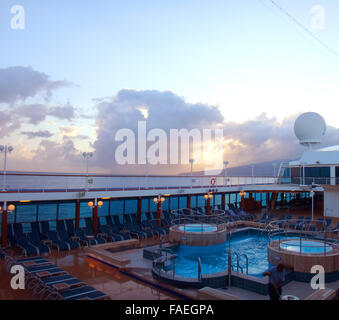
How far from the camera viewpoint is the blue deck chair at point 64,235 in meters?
10.5

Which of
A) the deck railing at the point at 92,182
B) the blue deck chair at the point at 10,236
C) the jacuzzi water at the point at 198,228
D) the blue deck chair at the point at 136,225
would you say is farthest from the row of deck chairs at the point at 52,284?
the jacuzzi water at the point at 198,228

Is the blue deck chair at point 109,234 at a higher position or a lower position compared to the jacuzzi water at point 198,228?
lower

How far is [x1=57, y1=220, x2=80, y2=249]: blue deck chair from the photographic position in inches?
413

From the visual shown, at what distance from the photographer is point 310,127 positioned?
27156mm

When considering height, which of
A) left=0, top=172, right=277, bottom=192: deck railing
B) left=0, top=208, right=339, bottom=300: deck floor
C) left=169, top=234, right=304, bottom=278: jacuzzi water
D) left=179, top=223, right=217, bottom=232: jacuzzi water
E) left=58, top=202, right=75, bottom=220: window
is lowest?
left=58, top=202, right=75, bottom=220: window

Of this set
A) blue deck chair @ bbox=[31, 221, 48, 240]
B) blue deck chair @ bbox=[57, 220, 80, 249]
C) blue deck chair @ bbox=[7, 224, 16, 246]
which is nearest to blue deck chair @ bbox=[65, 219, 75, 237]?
blue deck chair @ bbox=[57, 220, 80, 249]

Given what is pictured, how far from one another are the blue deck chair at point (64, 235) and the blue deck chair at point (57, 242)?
4.5 inches

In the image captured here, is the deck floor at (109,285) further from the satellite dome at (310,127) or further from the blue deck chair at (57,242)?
the satellite dome at (310,127)

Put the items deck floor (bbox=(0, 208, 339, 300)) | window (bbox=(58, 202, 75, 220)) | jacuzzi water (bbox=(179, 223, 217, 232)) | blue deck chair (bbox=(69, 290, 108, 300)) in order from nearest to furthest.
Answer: blue deck chair (bbox=(69, 290, 108, 300))
deck floor (bbox=(0, 208, 339, 300))
jacuzzi water (bbox=(179, 223, 217, 232))
window (bbox=(58, 202, 75, 220))

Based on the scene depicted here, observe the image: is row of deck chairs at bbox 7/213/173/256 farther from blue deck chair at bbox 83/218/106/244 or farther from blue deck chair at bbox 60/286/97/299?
blue deck chair at bbox 60/286/97/299

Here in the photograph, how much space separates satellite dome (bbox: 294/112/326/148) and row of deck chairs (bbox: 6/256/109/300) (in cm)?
2572
